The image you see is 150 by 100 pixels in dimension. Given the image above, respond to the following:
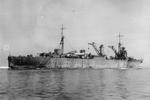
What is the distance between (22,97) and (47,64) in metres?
69.2

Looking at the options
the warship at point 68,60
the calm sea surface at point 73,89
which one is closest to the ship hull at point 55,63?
the warship at point 68,60

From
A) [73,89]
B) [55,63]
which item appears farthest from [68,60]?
[73,89]

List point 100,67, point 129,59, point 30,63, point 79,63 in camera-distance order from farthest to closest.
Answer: point 129,59 < point 100,67 < point 79,63 < point 30,63

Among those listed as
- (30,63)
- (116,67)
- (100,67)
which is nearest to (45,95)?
(30,63)

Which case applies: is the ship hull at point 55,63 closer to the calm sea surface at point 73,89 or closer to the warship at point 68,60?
the warship at point 68,60

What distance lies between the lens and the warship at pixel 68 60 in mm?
90875

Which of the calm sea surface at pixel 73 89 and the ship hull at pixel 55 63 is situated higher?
the ship hull at pixel 55 63

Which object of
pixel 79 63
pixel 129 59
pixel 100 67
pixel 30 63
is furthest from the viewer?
pixel 129 59

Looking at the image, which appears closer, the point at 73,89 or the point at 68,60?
the point at 73,89

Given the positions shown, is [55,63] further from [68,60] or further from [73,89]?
[73,89]

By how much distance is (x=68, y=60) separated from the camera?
319ft

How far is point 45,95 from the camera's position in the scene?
2452 centimetres

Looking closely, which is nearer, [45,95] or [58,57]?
[45,95]

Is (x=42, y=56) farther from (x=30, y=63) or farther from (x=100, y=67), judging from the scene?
(x=100, y=67)
